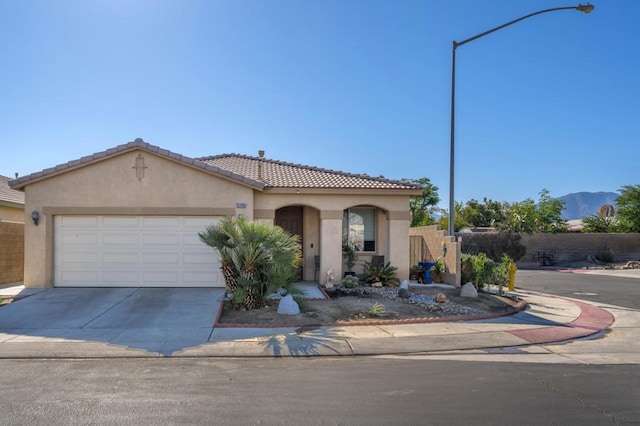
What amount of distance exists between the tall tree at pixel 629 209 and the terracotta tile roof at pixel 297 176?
34053 mm

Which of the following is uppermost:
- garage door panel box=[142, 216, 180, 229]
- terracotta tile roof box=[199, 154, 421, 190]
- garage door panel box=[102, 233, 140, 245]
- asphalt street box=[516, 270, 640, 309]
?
terracotta tile roof box=[199, 154, 421, 190]

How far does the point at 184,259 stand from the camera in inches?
566

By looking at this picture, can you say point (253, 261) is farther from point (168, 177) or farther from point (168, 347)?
point (168, 177)

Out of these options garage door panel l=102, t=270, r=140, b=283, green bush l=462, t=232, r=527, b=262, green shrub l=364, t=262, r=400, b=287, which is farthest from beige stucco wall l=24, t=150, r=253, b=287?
green bush l=462, t=232, r=527, b=262

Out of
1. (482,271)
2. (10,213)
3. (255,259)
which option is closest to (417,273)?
(482,271)

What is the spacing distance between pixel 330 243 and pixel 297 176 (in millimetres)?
2956

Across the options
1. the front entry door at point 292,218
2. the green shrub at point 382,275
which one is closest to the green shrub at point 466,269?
the green shrub at point 382,275

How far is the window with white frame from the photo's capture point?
56.4 feet

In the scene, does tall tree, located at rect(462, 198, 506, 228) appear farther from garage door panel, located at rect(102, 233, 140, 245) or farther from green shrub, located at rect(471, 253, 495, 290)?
garage door panel, located at rect(102, 233, 140, 245)

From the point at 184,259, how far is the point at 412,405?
10.3 meters

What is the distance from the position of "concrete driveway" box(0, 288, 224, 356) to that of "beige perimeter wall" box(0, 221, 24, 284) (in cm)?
377

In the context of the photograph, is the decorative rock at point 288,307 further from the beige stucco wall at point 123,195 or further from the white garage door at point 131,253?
the beige stucco wall at point 123,195

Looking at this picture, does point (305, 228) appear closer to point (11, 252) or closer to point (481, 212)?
point (11, 252)

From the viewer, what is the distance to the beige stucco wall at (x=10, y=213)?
18.6 m
